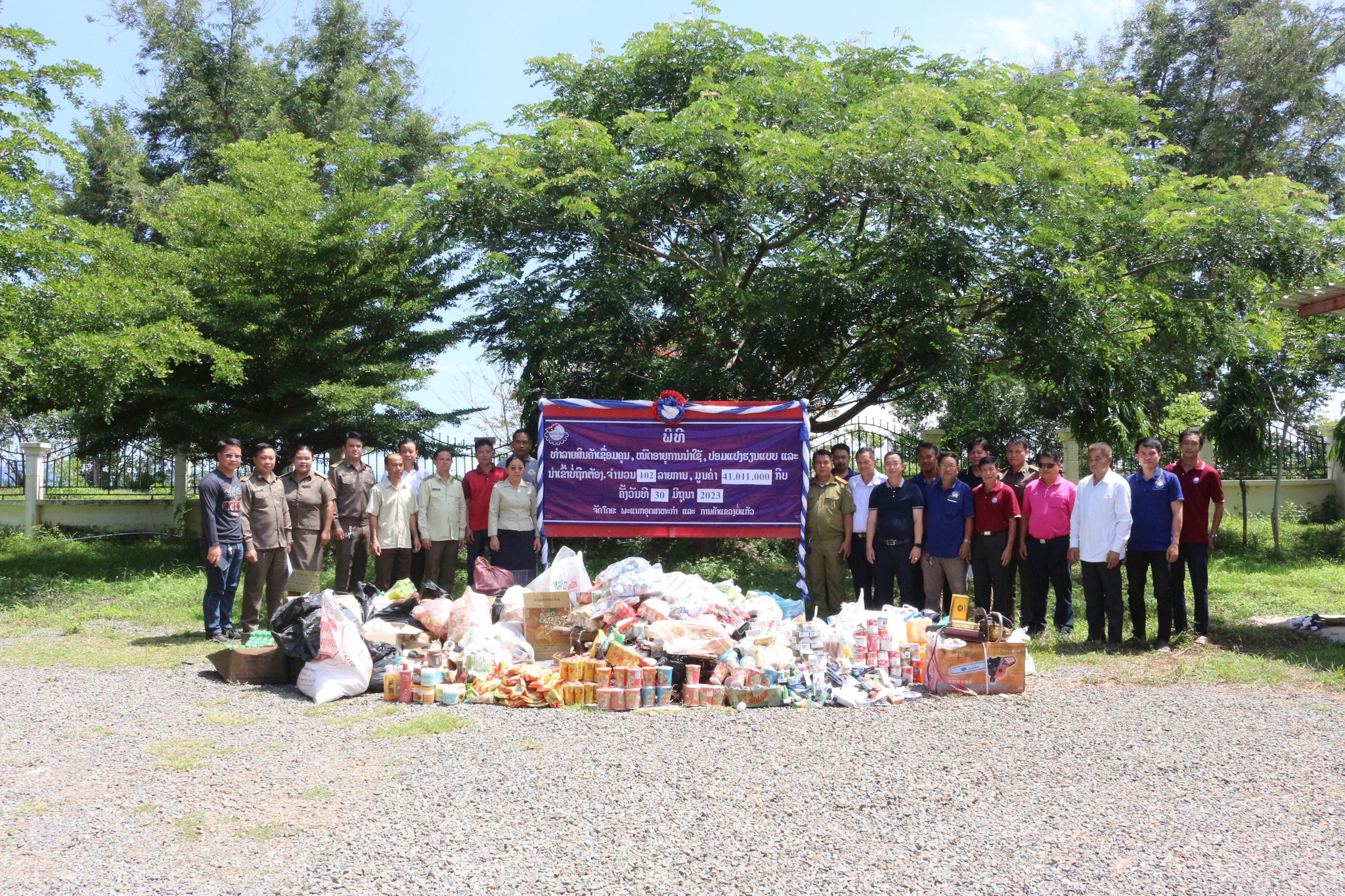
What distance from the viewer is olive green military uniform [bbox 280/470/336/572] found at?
859 centimetres

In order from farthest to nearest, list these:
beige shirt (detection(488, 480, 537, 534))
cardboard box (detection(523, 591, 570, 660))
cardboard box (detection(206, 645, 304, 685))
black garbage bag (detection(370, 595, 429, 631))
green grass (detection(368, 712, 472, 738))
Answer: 1. beige shirt (detection(488, 480, 537, 534))
2. black garbage bag (detection(370, 595, 429, 631))
3. cardboard box (detection(523, 591, 570, 660))
4. cardboard box (detection(206, 645, 304, 685))
5. green grass (detection(368, 712, 472, 738))

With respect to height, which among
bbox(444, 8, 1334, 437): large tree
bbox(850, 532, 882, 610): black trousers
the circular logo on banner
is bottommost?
bbox(850, 532, 882, 610): black trousers

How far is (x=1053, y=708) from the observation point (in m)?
6.05

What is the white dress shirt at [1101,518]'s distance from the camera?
7.84 metres

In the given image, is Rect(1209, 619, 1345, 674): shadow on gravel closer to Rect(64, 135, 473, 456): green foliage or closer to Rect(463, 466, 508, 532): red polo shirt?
Rect(463, 466, 508, 532): red polo shirt

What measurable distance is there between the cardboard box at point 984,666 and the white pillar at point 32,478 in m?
15.4

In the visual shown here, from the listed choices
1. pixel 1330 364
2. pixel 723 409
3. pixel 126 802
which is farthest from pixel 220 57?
pixel 1330 364

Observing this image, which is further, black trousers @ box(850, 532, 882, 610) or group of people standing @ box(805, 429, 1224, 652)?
black trousers @ box(850, 532, 882, 610)

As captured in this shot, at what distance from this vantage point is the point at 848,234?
39.8ft

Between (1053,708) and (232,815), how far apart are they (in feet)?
15.3

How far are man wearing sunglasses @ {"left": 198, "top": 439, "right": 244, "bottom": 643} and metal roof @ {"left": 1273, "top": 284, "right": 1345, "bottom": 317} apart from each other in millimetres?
9195

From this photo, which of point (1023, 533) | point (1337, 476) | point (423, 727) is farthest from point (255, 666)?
point (1337, 476)

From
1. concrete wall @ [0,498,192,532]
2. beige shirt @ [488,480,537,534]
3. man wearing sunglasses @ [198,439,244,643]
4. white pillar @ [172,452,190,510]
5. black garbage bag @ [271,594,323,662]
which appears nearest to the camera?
black garbage bag @ [271,594,323,662]

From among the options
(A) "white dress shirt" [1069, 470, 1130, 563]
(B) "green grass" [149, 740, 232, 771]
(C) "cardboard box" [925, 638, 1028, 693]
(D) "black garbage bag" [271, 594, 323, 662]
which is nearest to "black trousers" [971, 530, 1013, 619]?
(A) "white dress shirt" [1069, 470, 1130, 563]
